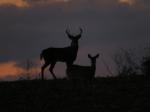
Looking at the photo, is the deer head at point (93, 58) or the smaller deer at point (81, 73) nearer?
the smaller deer at point (81, 73)

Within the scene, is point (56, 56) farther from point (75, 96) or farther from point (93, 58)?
point (75, 96)

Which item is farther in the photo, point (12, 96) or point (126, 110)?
point (12, 96)

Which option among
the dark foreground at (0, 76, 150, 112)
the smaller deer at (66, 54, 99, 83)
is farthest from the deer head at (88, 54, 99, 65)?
the dark foreground at (0, 76, 150, 112)

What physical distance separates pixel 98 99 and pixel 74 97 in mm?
805

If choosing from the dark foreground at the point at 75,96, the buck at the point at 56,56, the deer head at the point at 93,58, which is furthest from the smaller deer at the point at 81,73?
the buck at the point at 56,56

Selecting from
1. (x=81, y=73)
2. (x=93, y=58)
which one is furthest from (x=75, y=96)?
(x=93, y=58)

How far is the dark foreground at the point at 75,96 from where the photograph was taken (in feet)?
73.2

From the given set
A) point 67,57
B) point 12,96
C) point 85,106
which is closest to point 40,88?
point 12,96

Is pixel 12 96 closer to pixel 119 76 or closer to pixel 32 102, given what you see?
pixel 32 102

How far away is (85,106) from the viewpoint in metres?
22.4

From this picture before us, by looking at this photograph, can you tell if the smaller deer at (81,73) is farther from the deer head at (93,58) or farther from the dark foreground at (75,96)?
the dark foreground at (75,96)

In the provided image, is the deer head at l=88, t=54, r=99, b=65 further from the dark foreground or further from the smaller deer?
the dark foreground

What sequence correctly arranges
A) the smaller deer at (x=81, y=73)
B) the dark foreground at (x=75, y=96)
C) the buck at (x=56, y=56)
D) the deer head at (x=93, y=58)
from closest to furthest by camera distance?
the dark foreground at (x=75, y=96), the smaller deer at (x=81, y=73), the deer head at (x=93, y=58), the buck at (x=56, y=56)

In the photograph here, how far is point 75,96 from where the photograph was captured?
2355cm
